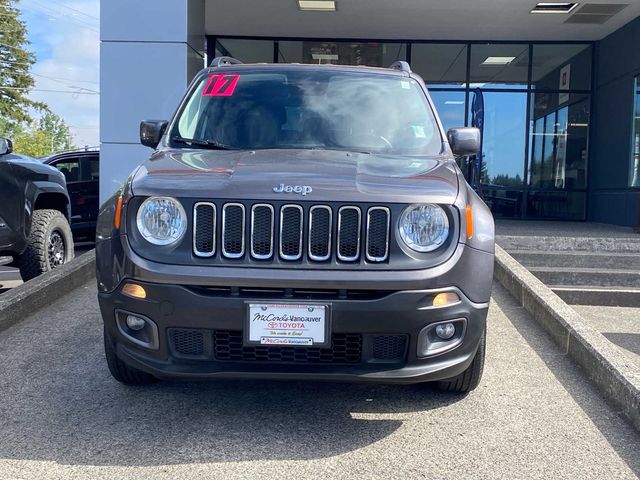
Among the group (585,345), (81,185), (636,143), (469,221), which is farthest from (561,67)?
(469,221)

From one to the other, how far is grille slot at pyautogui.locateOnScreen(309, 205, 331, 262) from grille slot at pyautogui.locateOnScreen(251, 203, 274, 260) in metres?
0.18

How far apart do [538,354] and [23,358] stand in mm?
3418

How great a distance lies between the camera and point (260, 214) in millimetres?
2898

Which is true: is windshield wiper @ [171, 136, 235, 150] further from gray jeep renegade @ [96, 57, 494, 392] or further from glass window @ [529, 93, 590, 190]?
glass window @ [529, 93, 590, 190]

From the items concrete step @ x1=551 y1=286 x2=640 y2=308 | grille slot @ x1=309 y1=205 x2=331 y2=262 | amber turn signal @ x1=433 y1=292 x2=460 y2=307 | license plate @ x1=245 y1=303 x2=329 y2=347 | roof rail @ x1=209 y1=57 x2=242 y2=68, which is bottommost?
concrete step @ x1=551 y1=286 x2=640 y2=308

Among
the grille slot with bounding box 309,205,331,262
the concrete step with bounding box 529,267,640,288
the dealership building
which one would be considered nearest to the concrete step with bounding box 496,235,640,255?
the concrete step with bounding box 529,267,640,288

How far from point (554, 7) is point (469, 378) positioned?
390 inches

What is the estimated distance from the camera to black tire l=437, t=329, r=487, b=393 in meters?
3.37

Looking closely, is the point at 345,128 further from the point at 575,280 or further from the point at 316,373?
the point at 575,280

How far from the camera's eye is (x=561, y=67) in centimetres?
1432

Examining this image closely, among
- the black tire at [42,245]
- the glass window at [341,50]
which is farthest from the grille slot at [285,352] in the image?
the glass window at [341,50]

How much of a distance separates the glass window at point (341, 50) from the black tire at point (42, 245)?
859 cm

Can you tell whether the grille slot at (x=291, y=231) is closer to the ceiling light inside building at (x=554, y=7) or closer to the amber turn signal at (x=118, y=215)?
the amber turn signal at (x=118, y=215)

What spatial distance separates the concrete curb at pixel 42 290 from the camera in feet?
15.4
